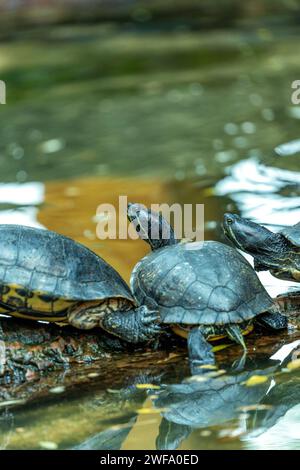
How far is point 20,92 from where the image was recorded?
488 inches

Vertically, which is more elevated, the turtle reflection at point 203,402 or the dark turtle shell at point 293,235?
the dark turtle shell at point 293,235

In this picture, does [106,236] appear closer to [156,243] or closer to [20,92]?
[156,243]

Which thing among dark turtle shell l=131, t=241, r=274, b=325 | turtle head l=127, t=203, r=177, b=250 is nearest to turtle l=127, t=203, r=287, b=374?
dark turtle shell l=131, t=241, r=274, b=325

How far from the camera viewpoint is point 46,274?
4336 millimetres

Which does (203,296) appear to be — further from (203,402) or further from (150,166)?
(150,166)

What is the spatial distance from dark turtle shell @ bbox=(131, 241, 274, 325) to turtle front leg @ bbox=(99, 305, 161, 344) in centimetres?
7

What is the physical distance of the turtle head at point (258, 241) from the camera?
501 cm

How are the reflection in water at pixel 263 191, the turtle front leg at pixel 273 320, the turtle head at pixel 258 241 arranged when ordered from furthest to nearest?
the reflection in water at pixel 263 191
the turtle head at pixel 258 241
the turtle front leg at pixel 273 320

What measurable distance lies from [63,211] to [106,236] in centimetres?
82

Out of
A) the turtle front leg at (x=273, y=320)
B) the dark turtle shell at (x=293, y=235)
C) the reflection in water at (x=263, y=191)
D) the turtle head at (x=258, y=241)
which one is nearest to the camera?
the turtle front leg at (x=273, y=320)

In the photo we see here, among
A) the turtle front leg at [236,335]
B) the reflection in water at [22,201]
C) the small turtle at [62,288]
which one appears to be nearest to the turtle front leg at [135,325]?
the small turtle at [62,288]

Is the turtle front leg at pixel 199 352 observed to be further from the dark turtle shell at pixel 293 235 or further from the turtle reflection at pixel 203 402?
the dark turtle shell at pixel 293 235

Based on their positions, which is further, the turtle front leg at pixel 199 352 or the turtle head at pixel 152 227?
the turtle head at pixel 152 227

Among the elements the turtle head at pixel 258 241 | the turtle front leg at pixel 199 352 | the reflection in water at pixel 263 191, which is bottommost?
the turtle front leg at pixel 199 352
